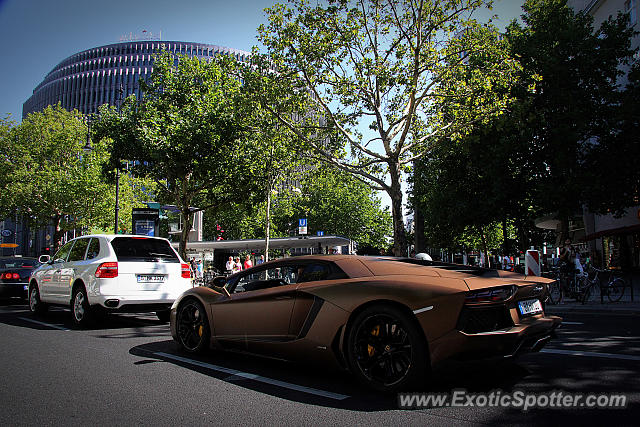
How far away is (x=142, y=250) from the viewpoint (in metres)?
8.93

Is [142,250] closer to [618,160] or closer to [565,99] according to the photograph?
[565,99]

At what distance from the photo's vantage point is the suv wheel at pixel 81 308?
844cm

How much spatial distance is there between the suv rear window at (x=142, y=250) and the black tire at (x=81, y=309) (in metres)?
0.96

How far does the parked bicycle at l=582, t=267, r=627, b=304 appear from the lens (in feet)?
41.9

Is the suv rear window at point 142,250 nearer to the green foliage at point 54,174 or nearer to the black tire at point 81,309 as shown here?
the black tire at point 81,309

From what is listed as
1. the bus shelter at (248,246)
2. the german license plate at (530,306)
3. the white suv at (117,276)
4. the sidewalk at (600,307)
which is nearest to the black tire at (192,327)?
the white suv at (117,276)

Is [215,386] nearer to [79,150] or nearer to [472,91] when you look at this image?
[472,91]

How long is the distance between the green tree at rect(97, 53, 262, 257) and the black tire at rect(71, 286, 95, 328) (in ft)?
40.4

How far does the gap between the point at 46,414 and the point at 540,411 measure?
368 cm

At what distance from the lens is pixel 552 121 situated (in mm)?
23266

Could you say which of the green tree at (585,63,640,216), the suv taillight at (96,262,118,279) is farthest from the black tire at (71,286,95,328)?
the green tree at (585,63,640,216)

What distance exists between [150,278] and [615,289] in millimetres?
11803

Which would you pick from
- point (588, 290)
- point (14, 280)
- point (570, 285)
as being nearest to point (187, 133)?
point (14, 280)

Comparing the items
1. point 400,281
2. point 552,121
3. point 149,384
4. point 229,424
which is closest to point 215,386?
point 149,384
